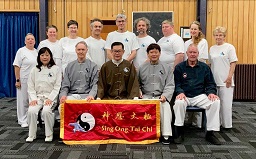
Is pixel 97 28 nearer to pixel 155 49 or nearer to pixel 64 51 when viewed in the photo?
pixel 64 51

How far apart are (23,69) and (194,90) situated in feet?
8.81

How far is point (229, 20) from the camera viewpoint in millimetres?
7980

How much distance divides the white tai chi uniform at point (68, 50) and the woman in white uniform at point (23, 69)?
0.47 meters

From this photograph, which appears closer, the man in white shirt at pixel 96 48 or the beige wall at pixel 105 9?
the man in white shirt at pixel 96 48

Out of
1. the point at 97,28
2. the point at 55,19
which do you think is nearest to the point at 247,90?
the point at 97,28

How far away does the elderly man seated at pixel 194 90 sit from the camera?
4.15 m

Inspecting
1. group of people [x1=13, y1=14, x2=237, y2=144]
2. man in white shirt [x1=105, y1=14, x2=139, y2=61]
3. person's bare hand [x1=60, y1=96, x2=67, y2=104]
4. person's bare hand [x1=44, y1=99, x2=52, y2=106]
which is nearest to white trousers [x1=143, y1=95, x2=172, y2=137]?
group of people [x1=13, y1=14, x2=237, y2=144]

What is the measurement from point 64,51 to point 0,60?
3811 mm

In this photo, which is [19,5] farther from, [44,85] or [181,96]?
[181,96]

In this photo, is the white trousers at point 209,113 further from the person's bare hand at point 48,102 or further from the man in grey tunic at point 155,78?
the person's bare hand at point 48,102

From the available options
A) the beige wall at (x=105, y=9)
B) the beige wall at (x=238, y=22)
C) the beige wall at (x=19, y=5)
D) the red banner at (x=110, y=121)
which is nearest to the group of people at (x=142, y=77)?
the red banner at (x=110, y=121)

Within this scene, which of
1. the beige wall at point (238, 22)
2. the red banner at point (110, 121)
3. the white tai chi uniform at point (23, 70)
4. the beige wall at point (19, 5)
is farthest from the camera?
the beige wall at point (19, 5)

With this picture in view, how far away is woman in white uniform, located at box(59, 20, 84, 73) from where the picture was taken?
499 centimetres

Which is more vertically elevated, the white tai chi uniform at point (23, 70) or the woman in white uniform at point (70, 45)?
the woman in white uniform at point (70, 45)
